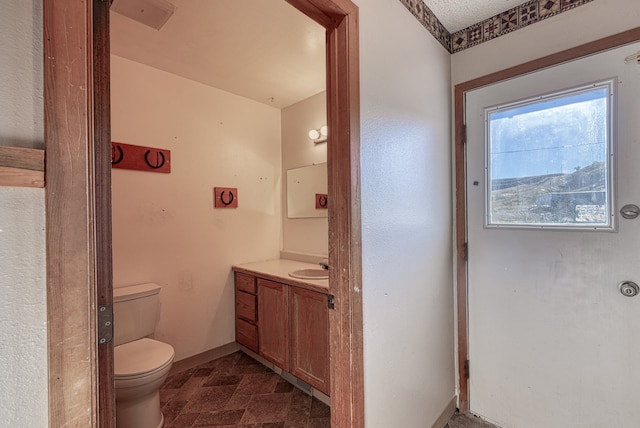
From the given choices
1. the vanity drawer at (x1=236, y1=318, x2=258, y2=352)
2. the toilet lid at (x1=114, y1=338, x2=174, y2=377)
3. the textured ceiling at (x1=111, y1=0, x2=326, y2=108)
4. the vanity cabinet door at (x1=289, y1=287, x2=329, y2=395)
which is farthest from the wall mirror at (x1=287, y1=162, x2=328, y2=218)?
the toilet lid at (x1=114, y1=338, x2=174, y2=377)

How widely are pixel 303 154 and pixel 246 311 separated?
163 centimetres

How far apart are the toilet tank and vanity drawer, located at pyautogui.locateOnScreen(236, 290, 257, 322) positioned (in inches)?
27.4

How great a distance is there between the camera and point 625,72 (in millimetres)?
1315

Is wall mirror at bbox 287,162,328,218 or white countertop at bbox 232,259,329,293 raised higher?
wall mirror at bbox 287,162,328,218

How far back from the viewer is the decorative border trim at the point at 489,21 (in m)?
1.49

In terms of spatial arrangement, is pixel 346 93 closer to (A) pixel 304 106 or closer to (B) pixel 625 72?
(B) pixel 625 72

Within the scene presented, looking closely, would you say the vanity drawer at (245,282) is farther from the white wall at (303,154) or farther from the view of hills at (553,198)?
the view of hills at (553,198)

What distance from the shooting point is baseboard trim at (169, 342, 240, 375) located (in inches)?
92.4

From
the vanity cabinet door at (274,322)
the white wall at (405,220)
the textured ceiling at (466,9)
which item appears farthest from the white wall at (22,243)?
the textured ceiling at (466,9)

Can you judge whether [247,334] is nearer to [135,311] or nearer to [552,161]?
[135,311]

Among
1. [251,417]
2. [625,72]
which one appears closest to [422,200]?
[625,72]

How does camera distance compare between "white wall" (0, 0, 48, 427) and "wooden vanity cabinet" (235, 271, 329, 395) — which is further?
"wooden vanity cabinet" (235, 271, 329, 395)

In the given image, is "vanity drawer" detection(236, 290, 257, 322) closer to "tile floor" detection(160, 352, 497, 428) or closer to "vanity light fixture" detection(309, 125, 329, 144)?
"tile floor" detection(160, 352, 497, 428)

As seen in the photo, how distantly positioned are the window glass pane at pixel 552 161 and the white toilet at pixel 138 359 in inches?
86.8
